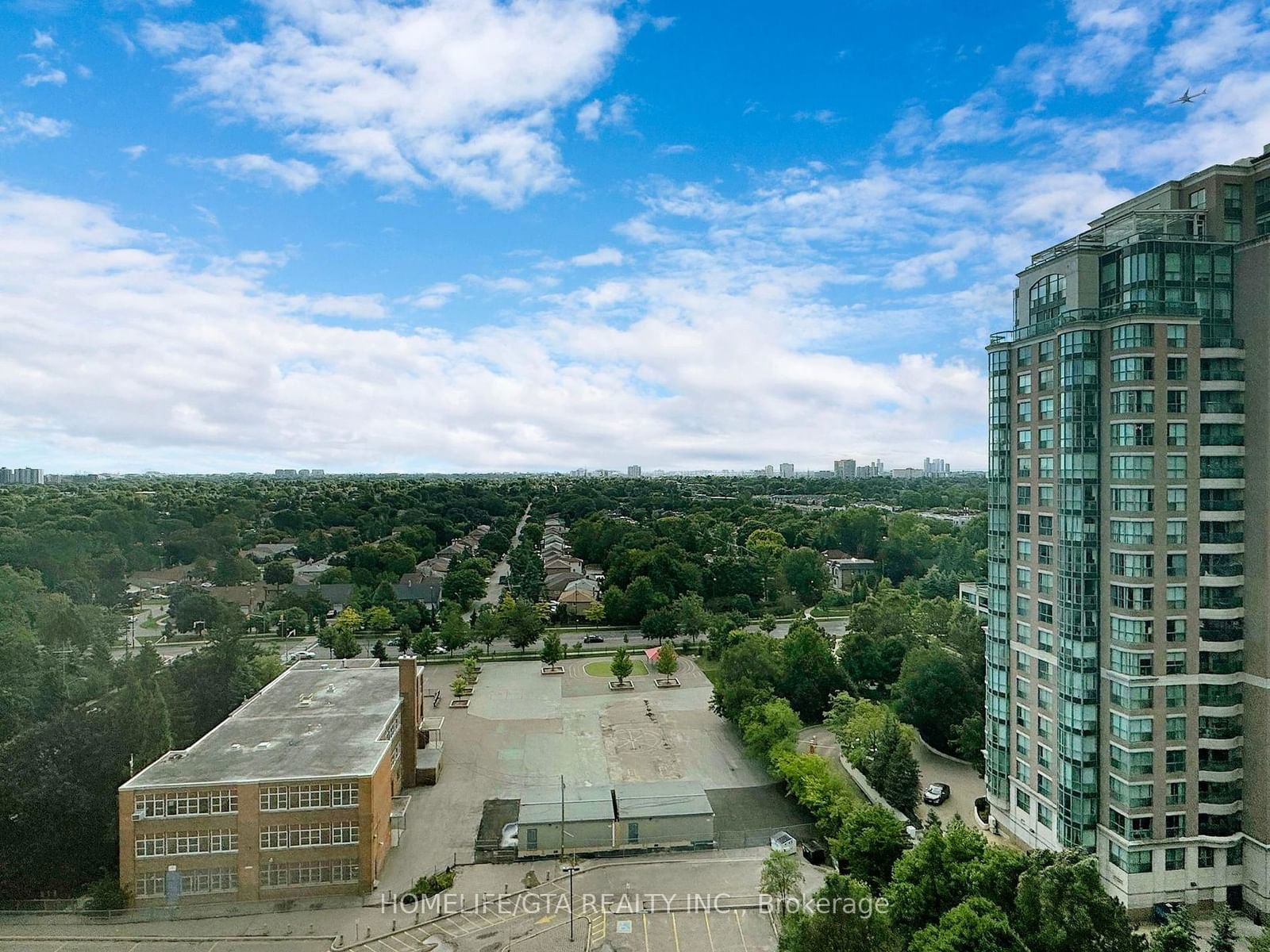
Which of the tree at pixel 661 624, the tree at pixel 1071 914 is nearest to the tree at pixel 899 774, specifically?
the tree at pixel 1071 914

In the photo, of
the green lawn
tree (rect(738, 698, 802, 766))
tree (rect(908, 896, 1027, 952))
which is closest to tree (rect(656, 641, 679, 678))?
the green lawn

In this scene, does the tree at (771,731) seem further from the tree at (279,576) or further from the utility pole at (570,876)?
the tree at (279,576)

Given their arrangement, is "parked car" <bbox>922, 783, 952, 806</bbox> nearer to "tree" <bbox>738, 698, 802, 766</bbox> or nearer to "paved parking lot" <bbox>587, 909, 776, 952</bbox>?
"tree" <bbox>738, 698, 802, 766</bbox>

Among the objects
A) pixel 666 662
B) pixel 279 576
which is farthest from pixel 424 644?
pixel 279 576

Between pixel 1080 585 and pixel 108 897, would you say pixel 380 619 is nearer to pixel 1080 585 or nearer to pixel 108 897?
pixel 108 897

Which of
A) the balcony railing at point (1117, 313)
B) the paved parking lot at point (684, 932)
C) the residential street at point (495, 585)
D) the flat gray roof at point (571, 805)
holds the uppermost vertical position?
the balcony railing at point (1117, 313)

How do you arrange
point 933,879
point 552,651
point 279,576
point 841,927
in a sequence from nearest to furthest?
point 841,927 → point 933,879 → point 552,651 → point 279,576
